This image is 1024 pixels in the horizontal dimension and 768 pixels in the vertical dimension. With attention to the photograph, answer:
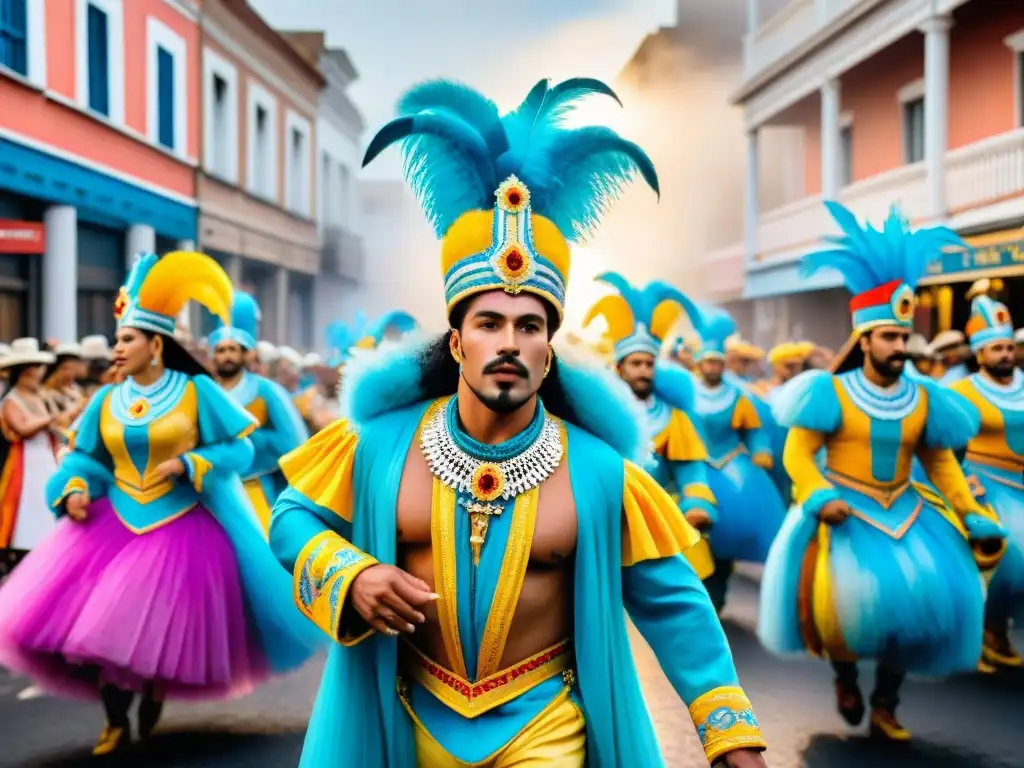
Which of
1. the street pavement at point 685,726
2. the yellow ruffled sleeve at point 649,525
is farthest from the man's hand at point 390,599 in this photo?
the street pavement at point 685,726

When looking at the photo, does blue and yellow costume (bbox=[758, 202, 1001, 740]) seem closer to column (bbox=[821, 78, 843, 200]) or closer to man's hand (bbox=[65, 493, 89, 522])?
man's hand (bbox=[65, 493, 89, 522])

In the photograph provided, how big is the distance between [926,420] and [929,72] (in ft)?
45.8

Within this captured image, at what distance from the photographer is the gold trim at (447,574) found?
10.3ft

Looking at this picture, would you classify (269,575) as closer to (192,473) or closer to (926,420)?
(192,473)

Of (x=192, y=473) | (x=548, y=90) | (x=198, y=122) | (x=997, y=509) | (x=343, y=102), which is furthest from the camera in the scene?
(x=343, y=102)

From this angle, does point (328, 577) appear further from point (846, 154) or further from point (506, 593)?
point (846, 154)

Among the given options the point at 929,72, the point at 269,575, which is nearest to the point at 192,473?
the point at 269,575

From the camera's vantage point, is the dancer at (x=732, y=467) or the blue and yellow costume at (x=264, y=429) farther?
the dancer at (x=732, y=467)

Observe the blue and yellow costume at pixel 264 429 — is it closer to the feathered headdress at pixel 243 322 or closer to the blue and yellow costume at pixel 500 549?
the feathered headdress at pixel 243 322

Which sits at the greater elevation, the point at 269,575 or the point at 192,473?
the point at 192,473

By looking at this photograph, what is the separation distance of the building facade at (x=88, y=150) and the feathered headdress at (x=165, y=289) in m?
6.50

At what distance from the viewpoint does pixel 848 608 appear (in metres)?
6.48

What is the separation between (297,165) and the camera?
32406 millimetres

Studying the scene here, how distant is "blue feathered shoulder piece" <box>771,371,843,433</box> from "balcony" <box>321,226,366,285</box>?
91.1ft
